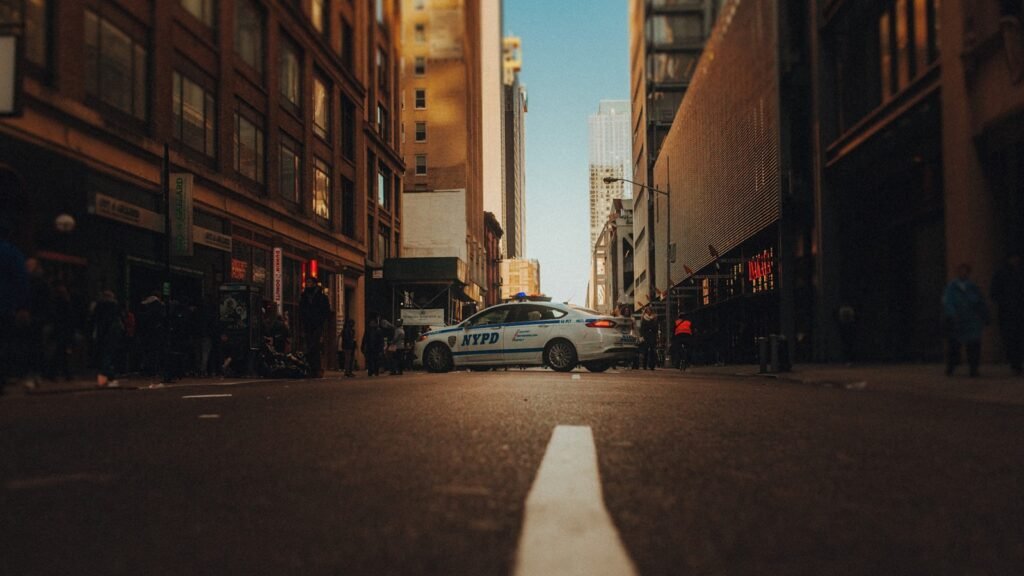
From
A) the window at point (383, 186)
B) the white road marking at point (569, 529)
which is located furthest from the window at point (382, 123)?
the white road marking at point (569, 529)

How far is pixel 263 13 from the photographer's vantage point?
2756 centimetres

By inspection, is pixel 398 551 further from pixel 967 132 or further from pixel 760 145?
pixel 760 145

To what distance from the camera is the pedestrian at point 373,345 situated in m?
22.4

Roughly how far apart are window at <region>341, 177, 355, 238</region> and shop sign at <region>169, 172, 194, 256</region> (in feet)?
51.3

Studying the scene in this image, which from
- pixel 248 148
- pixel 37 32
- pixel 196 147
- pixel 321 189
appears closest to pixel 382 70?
pixel 321 189

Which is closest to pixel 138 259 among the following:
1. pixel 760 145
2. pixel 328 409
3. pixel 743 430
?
pixel 328 409

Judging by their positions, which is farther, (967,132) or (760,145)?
(760,145)

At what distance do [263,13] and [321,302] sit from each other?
14369 millimetres

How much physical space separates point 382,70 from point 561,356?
30172mm

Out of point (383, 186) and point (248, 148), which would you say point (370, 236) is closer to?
point (383, 186)

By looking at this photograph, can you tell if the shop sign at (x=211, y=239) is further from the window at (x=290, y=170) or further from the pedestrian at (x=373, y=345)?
the window at (x=290, y=170)

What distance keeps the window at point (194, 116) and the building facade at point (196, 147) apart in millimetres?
53

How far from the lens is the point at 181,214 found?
2045 cm

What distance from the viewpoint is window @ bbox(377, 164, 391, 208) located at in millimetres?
43750
